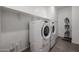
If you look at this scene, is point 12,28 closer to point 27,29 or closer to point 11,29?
point 11,29

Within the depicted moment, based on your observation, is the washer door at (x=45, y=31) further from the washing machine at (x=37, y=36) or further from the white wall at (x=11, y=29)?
the white wall at (x=11, y=29)

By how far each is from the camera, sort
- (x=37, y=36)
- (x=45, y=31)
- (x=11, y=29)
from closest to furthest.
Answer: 1. (x=11, y=29)
2. (x=37, y=36)
3. (x=45, y=31)

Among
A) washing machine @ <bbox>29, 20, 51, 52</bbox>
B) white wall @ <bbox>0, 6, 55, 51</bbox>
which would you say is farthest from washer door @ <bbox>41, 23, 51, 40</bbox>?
white wall @ <bbox>0, 6, 55, 51</bbox>

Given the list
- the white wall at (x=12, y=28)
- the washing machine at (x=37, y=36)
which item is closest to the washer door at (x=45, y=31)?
Result: the washing machine at (x=37, y=36)

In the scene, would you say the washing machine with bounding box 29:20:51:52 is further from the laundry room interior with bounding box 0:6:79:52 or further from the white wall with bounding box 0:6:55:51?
the white wall with bounding box 0:6:55:51

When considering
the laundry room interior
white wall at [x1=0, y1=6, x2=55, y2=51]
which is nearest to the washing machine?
the laundry room interior

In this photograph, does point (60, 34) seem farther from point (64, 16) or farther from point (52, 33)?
point (64, 16)

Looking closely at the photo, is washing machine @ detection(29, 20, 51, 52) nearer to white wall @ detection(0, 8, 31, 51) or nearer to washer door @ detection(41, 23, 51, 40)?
washer door @ detection(41, 23, 51, 40)

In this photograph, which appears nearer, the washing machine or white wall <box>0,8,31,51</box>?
white wall <box>0,8,31,51</box>

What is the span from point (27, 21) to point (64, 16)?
2.63ft

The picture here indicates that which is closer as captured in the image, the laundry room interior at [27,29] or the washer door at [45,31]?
the laundry room interior at [27,29]

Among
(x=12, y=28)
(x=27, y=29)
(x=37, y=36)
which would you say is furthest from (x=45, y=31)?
(x=12, y=28)
